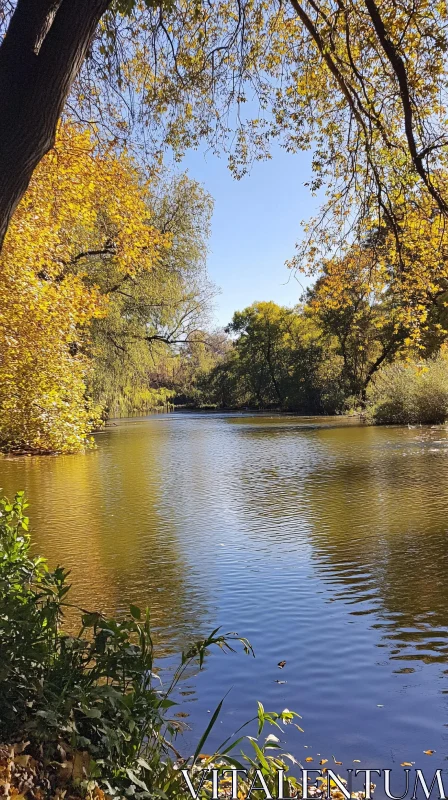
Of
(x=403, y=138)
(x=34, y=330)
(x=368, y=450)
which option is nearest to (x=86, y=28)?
(x=403, y=138)

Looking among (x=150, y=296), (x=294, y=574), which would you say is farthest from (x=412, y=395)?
(x=294, y=574)

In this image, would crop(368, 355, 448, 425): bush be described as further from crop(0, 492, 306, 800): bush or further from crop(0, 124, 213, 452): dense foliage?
crop(0, 492, 306, 800): bush

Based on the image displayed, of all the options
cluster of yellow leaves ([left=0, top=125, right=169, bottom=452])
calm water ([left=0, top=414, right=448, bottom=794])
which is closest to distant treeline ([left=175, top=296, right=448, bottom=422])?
calm water ([left=0, top=414, right=448, bottom=794])

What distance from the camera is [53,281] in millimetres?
13625

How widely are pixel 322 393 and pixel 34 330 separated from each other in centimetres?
2867

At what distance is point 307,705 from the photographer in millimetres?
3740

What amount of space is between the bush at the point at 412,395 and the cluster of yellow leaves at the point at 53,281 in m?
13.6

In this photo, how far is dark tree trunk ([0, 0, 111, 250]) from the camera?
2355 mm

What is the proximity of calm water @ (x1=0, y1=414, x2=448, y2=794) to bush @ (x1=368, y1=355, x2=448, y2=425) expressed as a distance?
9713mm

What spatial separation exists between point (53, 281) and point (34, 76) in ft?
38.4

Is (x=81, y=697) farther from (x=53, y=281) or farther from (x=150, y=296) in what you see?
(x=150, y=296)

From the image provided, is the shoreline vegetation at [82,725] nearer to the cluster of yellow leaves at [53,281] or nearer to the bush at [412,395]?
the cluster of yellow leaves at [53,281]

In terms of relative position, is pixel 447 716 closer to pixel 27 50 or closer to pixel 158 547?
pixel 27 50

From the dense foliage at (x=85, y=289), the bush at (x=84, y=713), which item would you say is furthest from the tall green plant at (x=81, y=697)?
the dense foliage at (x=85, y=289)
